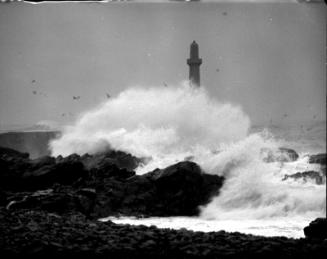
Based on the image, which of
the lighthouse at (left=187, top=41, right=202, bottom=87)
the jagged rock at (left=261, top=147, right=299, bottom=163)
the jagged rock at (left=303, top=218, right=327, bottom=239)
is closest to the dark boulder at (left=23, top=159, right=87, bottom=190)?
the jagged rock at (left=303, top=218, right=327, bottom=239)

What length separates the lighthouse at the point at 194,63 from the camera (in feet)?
94.4

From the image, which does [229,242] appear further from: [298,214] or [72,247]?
[298,214]

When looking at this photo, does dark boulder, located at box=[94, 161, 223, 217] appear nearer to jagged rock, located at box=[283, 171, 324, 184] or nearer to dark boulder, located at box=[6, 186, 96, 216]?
dark boulder, located at box=[6, 186, 96, 216]

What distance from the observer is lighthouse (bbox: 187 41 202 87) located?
28781 millimetres

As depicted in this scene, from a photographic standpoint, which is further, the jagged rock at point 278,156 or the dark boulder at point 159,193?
the jagged rock at point 278,156

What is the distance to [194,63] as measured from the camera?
29.0 m

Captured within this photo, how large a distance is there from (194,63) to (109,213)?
2059 cm

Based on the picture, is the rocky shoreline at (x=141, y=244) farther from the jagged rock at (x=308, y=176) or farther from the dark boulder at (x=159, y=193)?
the jagged rock at (x=308, y=176)

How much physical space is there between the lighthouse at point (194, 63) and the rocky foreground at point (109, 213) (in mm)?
12822

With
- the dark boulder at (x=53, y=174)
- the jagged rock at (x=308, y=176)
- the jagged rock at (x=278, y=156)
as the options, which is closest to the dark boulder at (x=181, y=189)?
the dark boulder at (x=53, y=174)

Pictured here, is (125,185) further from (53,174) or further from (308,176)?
(308,176)

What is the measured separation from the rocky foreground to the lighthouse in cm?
1282

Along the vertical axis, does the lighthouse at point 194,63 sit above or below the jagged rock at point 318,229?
above

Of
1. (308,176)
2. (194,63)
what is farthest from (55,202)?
(194,63)
